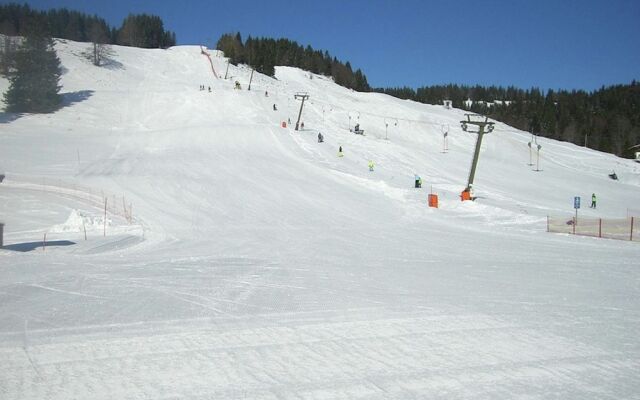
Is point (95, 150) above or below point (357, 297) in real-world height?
above

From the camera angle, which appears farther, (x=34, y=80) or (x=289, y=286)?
(x=34, y=80)

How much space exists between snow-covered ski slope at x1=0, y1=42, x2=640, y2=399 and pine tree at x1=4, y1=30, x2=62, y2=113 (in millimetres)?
13646

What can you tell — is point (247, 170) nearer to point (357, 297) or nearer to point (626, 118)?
point (357, 297)

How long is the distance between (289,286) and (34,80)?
157 ft

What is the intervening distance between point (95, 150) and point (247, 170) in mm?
12222

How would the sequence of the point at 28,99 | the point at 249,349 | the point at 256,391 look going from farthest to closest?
the point at 28,99
the point at 249,349
the point at 256,391

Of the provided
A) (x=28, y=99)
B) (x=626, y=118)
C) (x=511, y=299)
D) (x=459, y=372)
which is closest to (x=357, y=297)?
(x=511, y=299)

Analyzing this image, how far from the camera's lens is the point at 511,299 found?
9.01 metres

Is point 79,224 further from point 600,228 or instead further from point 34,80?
point 34,80

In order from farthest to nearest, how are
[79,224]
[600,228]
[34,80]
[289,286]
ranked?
[34,80] < [600,228] < [79,224] < [289,286]

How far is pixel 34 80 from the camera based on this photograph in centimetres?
4694

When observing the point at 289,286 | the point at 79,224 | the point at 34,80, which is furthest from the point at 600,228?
the point at 34,80

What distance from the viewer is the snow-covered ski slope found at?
17.8 feet

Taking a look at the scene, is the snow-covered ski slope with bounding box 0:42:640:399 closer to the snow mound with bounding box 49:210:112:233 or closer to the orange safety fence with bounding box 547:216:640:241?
the snow mound with bounding box 49:210:112:233
